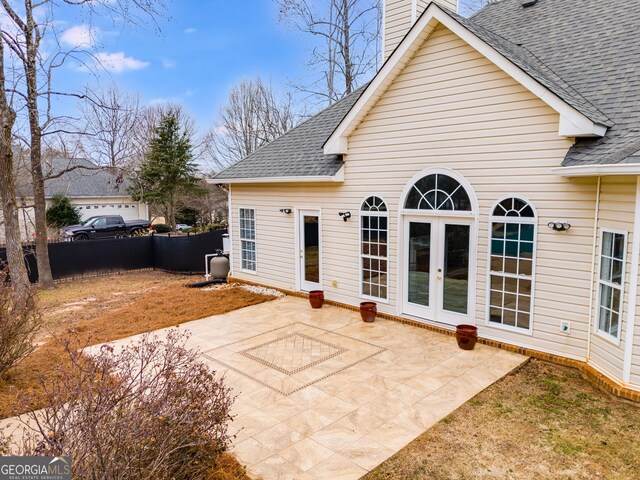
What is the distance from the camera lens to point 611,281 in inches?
234

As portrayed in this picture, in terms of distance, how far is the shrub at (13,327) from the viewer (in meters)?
6.15

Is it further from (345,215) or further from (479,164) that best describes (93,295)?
(479,164)

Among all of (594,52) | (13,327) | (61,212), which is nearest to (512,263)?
(594,52)

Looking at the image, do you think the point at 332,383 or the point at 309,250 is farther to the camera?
the point at 309,250

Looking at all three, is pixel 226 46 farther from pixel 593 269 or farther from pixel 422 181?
pixel 593 269

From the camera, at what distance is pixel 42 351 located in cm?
769

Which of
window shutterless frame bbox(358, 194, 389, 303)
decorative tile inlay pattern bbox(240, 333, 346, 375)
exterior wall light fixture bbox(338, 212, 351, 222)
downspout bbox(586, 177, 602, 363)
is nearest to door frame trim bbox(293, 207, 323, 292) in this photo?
exterior wall light fixture bbox(338, 212, 351, 222)

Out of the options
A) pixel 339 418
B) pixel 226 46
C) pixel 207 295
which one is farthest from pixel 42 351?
pixel 226 46

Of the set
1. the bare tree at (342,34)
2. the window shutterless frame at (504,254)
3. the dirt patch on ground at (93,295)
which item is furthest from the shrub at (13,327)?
the bare tree at (342,34)

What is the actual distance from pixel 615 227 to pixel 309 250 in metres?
6.63

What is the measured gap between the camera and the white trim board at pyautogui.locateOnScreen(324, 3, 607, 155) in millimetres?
6164

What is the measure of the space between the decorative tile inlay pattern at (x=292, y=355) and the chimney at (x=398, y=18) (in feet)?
25.3

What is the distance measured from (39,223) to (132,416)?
1356 centimetres

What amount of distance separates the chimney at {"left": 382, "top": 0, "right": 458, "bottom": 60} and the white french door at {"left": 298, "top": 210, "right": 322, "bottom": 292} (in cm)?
490
